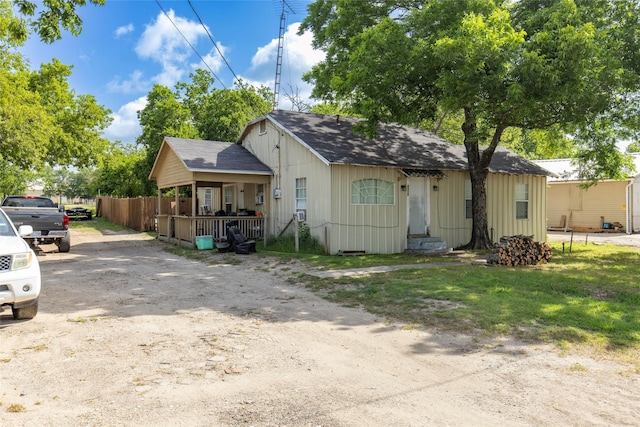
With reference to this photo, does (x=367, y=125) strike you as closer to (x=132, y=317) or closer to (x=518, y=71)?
(x=518, y=71)

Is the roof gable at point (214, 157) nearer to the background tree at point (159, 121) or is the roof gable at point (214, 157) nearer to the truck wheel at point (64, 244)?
the truck wheel at point (64, 244)

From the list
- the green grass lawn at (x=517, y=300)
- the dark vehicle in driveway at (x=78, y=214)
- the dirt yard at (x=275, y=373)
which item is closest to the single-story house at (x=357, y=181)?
the green grass lawn at (x=517, y=300)

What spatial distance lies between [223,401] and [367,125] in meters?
10.9

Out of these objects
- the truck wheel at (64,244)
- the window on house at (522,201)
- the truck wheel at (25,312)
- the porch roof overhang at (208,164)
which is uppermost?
the porch roof overhang at (208,164)

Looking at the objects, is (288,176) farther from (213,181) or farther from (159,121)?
(159,121)

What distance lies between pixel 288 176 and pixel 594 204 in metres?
18.2

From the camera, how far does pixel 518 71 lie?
10906 mm

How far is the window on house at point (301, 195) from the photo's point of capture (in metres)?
15.2

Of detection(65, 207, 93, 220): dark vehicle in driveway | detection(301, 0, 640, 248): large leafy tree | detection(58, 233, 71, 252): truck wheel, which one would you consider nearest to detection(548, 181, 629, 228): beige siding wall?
detection(301, 0, 640, 248): large leafy tree

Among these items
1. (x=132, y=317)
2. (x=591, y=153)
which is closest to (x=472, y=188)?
(x=591, y=153)

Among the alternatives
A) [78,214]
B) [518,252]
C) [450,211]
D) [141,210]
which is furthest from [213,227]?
[78,214]

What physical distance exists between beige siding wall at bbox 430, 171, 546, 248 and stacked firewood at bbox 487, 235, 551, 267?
3.89m

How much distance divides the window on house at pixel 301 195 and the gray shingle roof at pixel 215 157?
5.83ft

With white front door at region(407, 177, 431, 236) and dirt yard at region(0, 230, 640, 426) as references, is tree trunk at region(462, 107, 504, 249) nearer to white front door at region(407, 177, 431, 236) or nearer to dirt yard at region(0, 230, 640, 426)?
white front door at region(407, 177, 431, 236)
